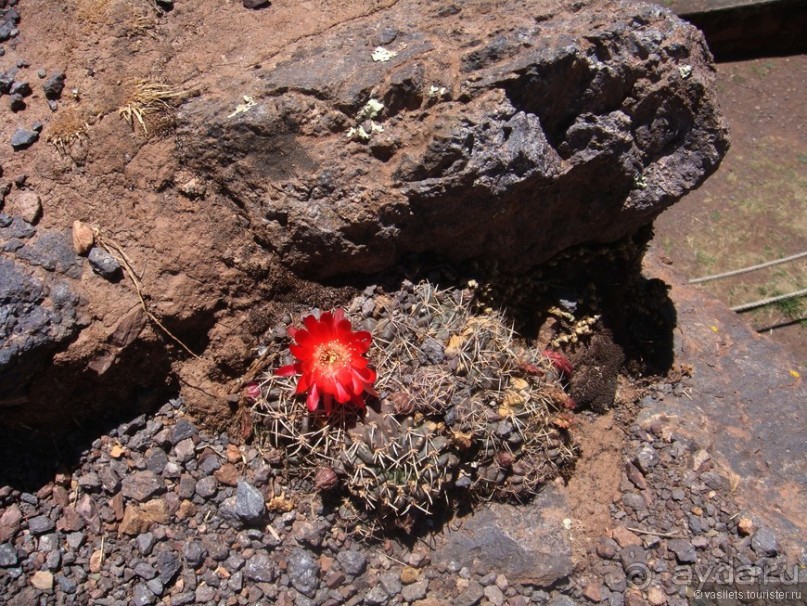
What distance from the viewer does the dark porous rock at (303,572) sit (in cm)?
321

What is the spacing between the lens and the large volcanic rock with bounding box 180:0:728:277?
3.17 metres

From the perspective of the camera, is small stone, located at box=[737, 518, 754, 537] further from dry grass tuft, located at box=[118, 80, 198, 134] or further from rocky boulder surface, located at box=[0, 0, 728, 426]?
dry grass tuft, located at box=[118, 80, 198, 134]

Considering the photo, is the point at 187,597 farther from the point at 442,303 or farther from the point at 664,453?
the point at 664,453

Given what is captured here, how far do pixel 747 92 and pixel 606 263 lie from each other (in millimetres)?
3418

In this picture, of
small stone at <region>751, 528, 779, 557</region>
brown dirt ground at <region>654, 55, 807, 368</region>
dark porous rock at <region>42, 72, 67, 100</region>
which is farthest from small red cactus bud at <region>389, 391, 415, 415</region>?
brown dirt ground at <region>654, 55, 807, 368</region>

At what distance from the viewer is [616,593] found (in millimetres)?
3492

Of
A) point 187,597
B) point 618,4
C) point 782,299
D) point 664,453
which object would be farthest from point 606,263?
point 187,597

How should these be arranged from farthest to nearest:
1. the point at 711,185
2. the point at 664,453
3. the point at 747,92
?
the point at 747,92 → the point at 711,185 → the point at 664,453

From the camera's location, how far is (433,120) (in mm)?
3156

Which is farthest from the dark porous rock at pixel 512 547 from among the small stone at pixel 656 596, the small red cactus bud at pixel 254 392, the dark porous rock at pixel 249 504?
the small red cactus bud at pixel 254 392

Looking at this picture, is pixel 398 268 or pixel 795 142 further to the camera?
pixel 795 142

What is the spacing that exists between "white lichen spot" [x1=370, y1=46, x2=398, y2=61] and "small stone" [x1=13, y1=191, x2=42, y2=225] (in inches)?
61.4

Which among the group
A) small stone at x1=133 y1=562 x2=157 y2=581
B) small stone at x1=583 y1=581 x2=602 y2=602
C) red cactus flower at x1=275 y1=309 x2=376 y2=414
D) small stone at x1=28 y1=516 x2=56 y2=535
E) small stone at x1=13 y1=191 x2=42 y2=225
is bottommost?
small stone at x1=583 y1=581 x2=602 y2=602

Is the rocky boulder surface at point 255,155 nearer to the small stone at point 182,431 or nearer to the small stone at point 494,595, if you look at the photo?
the small stone at point 182,431
